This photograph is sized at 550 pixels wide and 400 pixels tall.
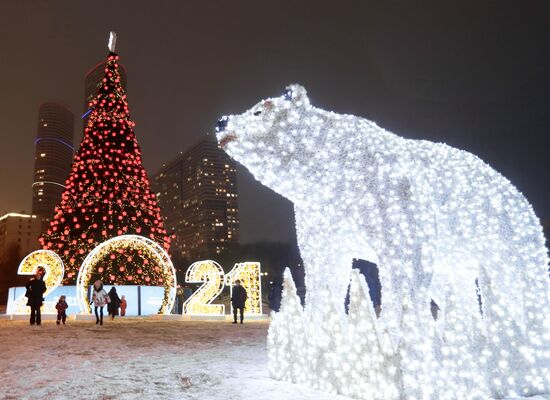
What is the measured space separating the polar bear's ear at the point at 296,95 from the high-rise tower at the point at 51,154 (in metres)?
150

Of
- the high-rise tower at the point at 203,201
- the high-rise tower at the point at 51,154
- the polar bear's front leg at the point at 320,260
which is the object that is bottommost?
the polar bear's front leg at the point at 320,260

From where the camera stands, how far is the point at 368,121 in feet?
18.4

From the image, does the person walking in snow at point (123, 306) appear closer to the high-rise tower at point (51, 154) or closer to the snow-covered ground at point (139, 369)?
the snow-covered ground at point (139, 369)

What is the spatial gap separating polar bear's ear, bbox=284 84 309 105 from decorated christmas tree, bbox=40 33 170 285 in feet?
57.4

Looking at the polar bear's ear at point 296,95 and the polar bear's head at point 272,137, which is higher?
the polar bear's ear at point 296,95

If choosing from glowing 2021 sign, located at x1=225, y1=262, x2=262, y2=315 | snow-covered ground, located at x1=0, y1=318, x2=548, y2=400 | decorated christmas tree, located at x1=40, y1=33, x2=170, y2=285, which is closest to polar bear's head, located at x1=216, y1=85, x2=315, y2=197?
snow-covered ground, located at x1=0, y1=318, x2=548, y2=400

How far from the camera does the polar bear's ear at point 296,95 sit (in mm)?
5934

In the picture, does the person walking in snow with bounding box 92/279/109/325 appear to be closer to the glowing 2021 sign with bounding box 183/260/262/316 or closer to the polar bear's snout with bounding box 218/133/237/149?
the glowing 2021 sign with bounding box 183/260/262/316

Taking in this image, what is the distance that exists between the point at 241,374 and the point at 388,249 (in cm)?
249


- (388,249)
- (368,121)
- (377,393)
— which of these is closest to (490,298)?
(388,249)

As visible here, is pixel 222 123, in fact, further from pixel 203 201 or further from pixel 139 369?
pixel 203 201

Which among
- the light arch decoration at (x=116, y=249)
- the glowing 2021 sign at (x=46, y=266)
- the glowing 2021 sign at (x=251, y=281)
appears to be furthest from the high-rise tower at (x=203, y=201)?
the glowing 2021 sign at (x=251, y=281)

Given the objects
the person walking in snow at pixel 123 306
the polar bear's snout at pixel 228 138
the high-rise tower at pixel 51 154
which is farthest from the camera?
the high-rise tower at pixel 51 154

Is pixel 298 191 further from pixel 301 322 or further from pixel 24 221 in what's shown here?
pixel 24 221
